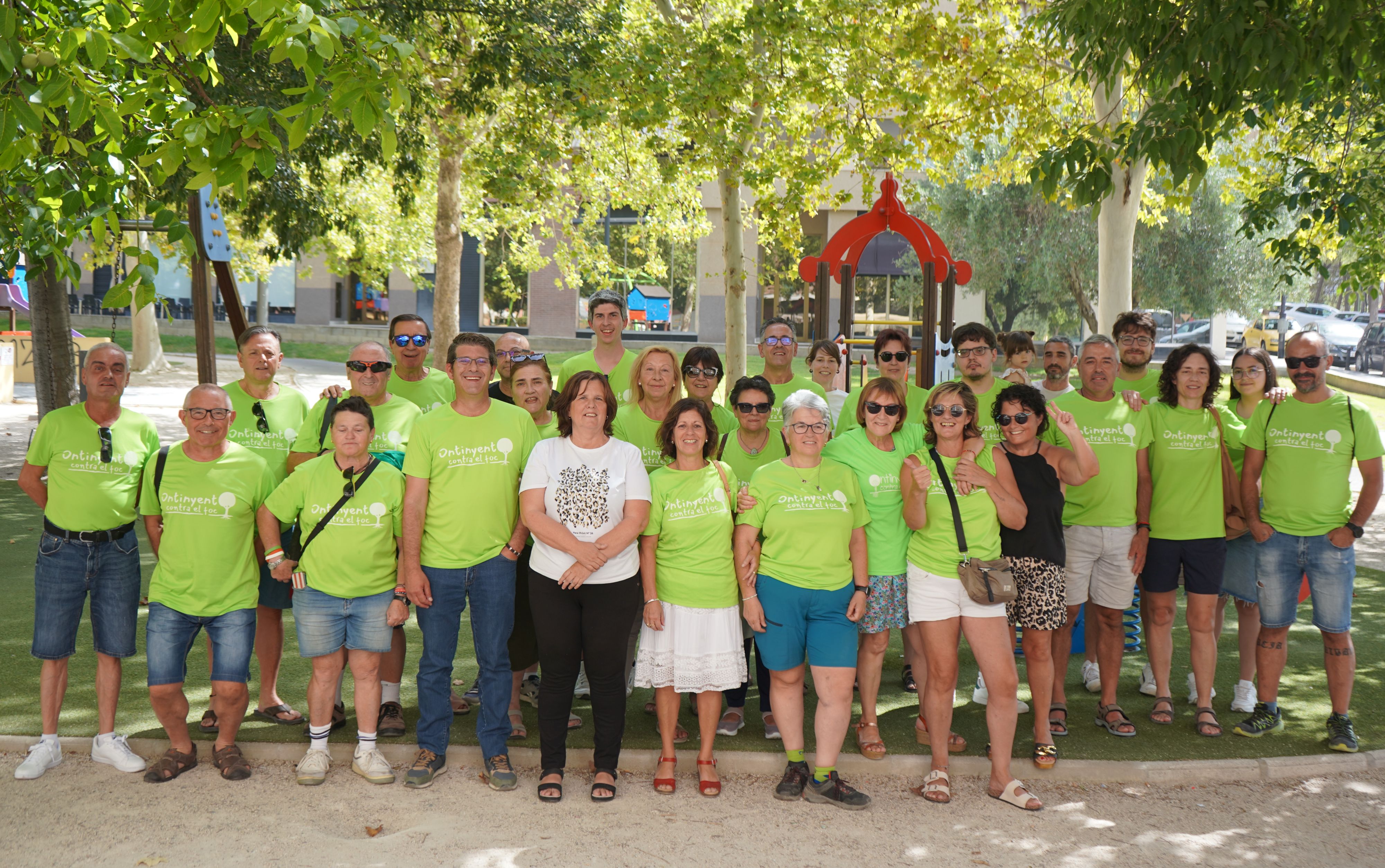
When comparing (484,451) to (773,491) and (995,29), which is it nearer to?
(773,491)

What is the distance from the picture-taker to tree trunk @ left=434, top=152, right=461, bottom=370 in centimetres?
1697

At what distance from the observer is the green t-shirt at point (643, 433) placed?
5156 millimetres

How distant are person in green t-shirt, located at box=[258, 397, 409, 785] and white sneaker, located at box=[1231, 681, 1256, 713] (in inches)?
173

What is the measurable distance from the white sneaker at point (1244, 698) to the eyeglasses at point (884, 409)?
2.69 m

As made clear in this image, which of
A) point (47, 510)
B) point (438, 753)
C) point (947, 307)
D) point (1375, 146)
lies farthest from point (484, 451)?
point (1375, 146)

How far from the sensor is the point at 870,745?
495 centimetres

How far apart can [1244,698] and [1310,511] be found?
1157mm

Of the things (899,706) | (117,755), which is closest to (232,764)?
(117,755)

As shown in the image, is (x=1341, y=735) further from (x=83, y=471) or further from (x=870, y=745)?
(x=83, y=471)

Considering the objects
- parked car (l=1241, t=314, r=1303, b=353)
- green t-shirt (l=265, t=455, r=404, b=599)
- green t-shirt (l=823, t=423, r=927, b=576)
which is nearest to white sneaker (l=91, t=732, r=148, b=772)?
green t-shirt (l=265, t=455, r=404, b=599)

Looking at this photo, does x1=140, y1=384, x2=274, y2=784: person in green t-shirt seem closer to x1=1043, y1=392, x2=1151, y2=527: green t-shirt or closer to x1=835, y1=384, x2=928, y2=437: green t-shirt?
x1=835, y1=384, x2=928, y2=437: green t-shirt

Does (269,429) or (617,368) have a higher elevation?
(617,368)

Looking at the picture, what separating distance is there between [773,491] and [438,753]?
1.95 metres

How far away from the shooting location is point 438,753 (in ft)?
15.5
